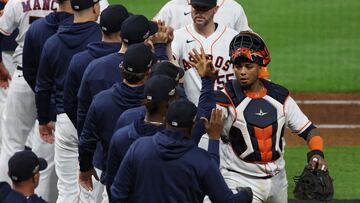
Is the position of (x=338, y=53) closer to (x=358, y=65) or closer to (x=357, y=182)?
(x=358, y=65)

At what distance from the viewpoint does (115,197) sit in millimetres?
6730

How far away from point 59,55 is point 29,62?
2.09 ft

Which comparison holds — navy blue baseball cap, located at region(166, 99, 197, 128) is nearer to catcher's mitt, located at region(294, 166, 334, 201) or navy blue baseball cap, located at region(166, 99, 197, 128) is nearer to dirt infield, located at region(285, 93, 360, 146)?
catcher's mitt, located at region(294, 166, 334, 201)

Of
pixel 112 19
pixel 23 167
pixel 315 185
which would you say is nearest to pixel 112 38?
pixel 112 19

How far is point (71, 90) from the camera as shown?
876 cm

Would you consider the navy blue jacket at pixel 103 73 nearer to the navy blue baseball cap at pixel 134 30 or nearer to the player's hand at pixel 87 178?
the navy blue baseball cap at pixel 134 30

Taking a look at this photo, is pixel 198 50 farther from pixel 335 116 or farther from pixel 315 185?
pixel 335 116

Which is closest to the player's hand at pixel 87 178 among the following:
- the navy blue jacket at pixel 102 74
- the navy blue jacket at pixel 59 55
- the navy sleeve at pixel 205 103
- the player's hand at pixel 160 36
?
the navy blue jacket at pixel 102 74

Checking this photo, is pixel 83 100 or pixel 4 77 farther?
pixel 4 77

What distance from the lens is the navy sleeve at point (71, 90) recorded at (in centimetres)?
867

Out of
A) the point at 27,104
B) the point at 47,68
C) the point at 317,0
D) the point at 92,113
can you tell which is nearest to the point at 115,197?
the point at 92,113

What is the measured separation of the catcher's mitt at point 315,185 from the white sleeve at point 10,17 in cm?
359

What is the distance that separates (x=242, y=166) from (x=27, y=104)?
3055mm

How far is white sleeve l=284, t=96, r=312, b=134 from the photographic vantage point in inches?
316
